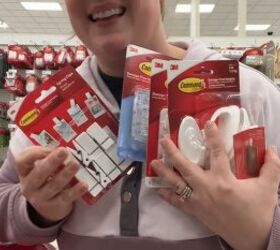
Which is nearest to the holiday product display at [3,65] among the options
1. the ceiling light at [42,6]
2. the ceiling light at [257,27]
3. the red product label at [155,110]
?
the red product label at [155,110]

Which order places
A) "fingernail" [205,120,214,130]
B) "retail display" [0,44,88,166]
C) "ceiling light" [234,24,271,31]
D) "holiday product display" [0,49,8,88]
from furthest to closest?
"ceiling light" [234,24,271,31]
"holiday product display" [0,49,8,88]
"retail display" [0,44,88,166]
"fingernail" [205,120,214,130]

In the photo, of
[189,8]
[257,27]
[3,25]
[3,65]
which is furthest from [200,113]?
[257,27]

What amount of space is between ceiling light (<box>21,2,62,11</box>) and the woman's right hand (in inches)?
309

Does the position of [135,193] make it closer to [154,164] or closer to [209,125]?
[154,164]

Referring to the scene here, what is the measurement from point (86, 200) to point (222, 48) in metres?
2.71

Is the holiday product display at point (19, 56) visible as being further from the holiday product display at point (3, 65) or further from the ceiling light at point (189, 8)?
the ceiling light at point (189, 8)

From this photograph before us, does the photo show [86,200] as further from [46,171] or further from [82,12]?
[82,12]

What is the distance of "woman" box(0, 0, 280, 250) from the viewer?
2.12ft

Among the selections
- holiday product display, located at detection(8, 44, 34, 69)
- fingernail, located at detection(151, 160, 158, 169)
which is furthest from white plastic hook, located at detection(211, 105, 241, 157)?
holiday product display, located at detection(8, 44, 34, 69)

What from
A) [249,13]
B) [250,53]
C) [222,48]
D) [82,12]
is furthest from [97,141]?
[249,13]

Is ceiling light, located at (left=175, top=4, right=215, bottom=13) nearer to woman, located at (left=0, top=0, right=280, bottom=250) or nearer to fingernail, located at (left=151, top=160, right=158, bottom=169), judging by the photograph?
woman, located at (left=0, top=0, right=280, bottom=250)

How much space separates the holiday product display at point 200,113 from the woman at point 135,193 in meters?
0.02

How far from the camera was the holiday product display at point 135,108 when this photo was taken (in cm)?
74

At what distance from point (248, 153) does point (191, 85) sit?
134 mm
